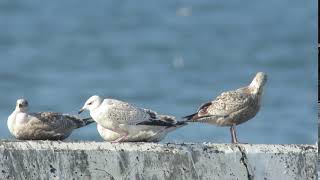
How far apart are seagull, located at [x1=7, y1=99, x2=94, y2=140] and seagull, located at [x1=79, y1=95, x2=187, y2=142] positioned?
282 millimetres

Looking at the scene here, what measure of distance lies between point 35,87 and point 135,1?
20.1m

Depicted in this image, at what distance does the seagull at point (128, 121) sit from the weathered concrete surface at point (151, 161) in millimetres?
643

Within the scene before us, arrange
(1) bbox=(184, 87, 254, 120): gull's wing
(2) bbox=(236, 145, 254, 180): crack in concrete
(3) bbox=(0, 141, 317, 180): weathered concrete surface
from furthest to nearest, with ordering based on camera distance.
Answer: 1. (1) bbox=(184, 87, 254, 120): gull's wing
2. (2) bbox=(236, 145, 254, 180): crack in concrete
3. (3) bbox=(0, 141, 317, 180): weathered concrete surface

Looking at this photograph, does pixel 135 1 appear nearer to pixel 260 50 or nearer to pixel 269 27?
pixel 269 27

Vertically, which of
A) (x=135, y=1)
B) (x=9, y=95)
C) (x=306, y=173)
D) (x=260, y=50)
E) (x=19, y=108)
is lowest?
(x=306, y=173)

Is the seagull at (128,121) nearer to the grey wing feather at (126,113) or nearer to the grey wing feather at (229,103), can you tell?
the grey wing feather at (126,113)

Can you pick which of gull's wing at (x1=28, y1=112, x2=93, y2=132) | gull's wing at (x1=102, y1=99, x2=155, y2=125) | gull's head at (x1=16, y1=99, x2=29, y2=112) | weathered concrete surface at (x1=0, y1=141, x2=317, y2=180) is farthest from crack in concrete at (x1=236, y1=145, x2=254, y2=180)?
gull's head at (x1=16, y1=99, x2=29, y2=112)

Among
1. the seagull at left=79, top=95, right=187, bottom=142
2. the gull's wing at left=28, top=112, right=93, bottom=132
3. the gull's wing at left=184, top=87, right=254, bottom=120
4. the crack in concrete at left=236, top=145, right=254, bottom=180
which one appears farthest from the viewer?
the gull's wing at left=184, top=87, right=254, bottom=120

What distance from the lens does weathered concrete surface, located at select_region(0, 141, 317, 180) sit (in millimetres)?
9562

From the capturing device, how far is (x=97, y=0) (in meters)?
52.2

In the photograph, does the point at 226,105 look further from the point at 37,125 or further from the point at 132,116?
the point at 37,125

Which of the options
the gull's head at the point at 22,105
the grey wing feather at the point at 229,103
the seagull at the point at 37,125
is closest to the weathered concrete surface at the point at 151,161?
the seagull at the point at 37,125

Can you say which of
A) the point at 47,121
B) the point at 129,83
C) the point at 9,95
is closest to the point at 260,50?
the point at 129,83

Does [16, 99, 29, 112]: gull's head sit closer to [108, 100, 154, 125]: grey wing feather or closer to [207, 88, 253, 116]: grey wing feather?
[108, 100, 154, 125]: grey wing feather
